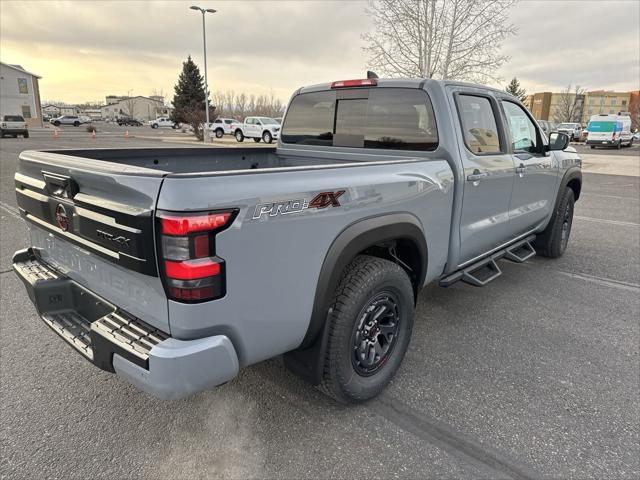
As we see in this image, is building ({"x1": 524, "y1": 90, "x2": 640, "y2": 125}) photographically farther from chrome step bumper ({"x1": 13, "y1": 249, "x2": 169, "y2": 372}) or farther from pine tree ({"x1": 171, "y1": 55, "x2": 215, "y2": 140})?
chrome step bumper ({"x1": 13, "y1": 249, "x2": 169, "y2": 372})

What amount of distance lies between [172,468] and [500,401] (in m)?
1.92

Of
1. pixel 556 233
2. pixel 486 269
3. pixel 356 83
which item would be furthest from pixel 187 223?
pixel 556 233

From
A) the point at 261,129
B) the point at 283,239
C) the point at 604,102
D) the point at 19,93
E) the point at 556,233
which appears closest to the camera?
the point at 283,239

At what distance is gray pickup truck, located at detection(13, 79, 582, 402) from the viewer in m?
1.72

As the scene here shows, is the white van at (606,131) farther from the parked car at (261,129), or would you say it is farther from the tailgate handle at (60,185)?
the tailgate handle at (60,185)

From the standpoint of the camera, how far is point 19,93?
192ft

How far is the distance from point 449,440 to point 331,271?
1.13m

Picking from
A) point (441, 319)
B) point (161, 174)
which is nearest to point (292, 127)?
point (441, 319)

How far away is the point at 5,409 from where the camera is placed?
250 centimetres

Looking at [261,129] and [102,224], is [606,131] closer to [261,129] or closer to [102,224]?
[261,129]

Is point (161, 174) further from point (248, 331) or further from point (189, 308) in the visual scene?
point (248, 331)

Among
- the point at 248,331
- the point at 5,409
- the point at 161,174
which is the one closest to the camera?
the point at 161,174

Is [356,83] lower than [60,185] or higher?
higher

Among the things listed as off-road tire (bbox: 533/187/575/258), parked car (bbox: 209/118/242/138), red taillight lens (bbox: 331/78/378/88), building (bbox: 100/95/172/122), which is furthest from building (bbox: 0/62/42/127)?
off-road tire (bbox: 533/187/575/258)
